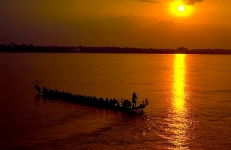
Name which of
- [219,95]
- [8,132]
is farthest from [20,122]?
[219,95]

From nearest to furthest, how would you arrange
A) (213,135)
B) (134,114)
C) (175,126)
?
(213,135)
(175,126)
(134,114)

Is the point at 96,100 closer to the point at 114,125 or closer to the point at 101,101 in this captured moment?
the point at 101,101

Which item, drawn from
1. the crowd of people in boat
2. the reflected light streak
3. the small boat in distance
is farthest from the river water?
the crowd of people in boat

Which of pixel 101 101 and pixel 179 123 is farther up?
pixel 101 101

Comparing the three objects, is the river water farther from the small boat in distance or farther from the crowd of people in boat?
the crowd of people in boat

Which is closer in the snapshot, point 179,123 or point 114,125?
point 114,125

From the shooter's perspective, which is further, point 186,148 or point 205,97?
point 205,97

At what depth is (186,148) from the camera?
83.6 feet

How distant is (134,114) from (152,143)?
436 inches

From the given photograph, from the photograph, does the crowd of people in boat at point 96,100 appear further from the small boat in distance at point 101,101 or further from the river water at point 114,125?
the river water at point 114,125

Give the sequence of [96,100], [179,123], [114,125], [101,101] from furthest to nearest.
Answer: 1. [96,100]
2. [101,101]
3. [179,123]
4. [114,125]

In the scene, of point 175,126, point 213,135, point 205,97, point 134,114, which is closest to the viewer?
point 213,135

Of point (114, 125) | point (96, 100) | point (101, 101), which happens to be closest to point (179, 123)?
point (114, 125)

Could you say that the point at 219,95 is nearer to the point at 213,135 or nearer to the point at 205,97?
the point at 205,97
